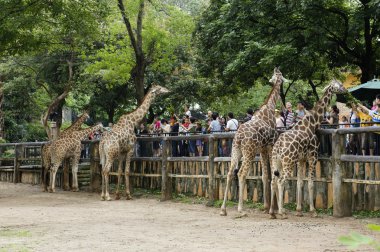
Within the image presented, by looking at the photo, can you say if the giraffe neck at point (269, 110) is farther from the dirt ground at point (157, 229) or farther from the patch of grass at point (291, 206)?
the dirt ground at point (157, 229)

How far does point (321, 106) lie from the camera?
448 inches

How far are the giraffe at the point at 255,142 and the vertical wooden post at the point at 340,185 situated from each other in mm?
1422

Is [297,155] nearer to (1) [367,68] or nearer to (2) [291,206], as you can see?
(2) [291,206]

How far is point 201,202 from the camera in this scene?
13750mm

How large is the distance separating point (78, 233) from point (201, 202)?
5160 mm

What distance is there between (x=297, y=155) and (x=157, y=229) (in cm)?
306

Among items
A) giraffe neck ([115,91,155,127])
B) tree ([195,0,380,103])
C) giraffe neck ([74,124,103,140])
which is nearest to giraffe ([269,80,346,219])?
giraffe neck ([115,91,155,127])

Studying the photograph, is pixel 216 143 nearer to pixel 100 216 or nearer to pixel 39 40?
pixel 100 216

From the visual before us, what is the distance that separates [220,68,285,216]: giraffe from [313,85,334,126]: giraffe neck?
922 mm

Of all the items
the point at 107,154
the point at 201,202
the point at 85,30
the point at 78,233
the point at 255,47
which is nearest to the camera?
the point at 78,233

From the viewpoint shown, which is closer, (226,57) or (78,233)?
(78,233)

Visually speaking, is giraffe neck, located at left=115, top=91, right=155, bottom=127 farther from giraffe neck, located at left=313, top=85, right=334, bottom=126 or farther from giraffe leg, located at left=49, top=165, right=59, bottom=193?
giraffe neck, located at left=313, top=85, right=334, bottom=126

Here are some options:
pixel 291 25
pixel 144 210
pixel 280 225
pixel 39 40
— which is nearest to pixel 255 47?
pixel 291 25

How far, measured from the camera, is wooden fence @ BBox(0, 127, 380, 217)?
1034cm
